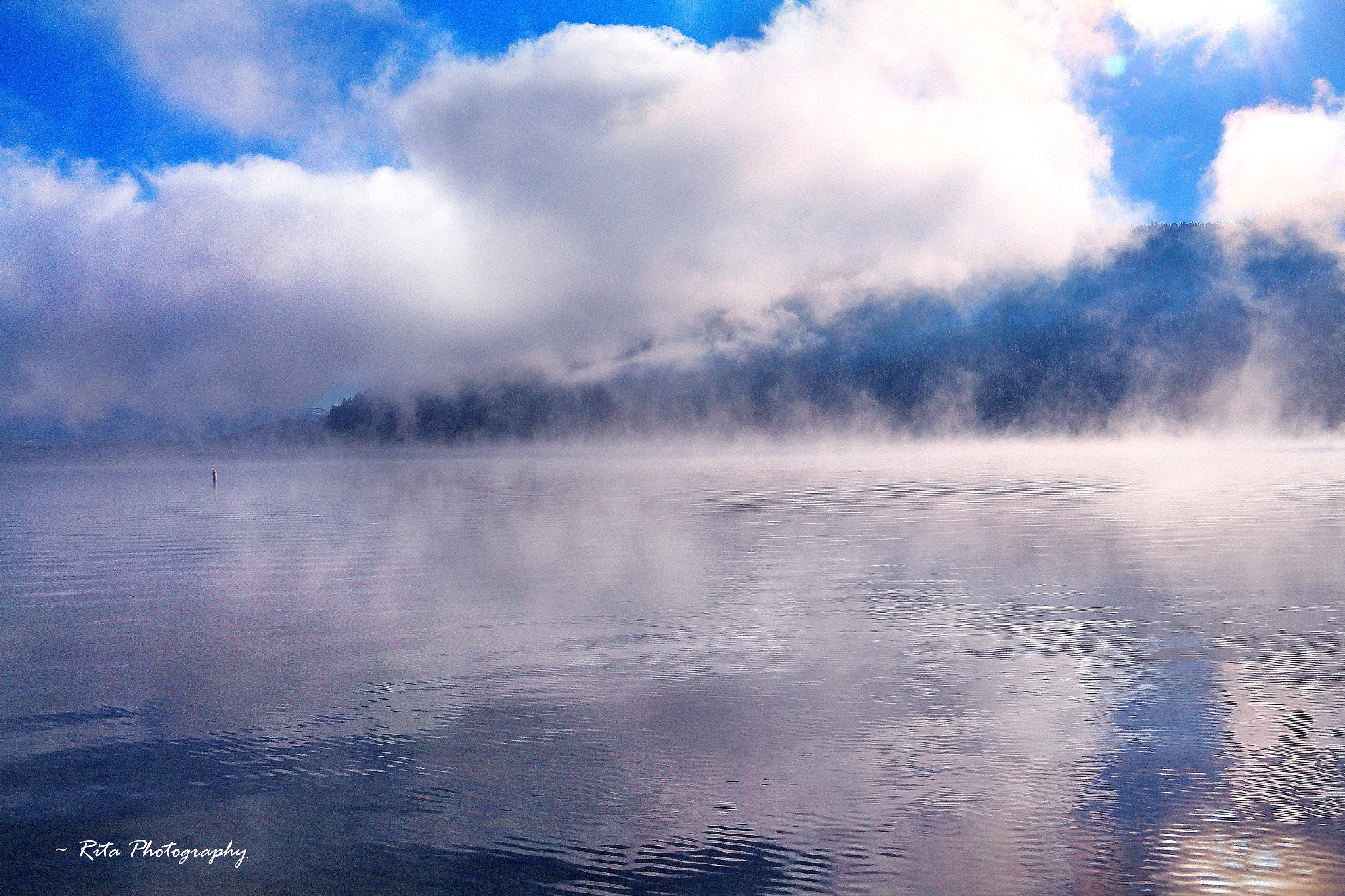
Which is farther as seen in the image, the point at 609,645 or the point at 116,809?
the point at 609,645

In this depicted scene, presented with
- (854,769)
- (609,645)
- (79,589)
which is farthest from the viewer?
(79,589)

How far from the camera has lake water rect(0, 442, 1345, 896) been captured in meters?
9.91

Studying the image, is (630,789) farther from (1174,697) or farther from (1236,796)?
(1174,697)

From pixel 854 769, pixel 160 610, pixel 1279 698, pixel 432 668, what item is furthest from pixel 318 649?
pixel 1279 698

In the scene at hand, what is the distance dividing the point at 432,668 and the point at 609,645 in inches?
142

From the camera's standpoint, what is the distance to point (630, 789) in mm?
11703

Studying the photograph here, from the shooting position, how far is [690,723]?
565 inches
